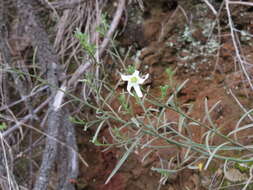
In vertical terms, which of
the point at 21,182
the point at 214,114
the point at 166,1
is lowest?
the point at 21,182

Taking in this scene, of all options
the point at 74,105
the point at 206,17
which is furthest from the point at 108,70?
the point at 206,17

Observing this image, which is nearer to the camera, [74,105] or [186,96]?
[186,96]

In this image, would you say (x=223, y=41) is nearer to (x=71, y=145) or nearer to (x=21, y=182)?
(x=71, y=145)

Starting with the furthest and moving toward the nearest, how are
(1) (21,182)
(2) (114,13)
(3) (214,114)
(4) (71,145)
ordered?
(2) (114,13), (1) (21,182), (4) (71,145), (3) (214,114)

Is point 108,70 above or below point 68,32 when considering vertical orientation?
below

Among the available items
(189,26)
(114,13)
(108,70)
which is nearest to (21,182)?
(108,70)

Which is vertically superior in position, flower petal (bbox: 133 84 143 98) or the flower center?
the flower center

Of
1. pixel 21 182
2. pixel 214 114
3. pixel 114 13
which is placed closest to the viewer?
pixel 214 114

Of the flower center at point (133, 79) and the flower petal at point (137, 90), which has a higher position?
the flower center at point (133, 79)

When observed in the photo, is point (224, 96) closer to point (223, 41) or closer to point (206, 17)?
point (223, 41)
